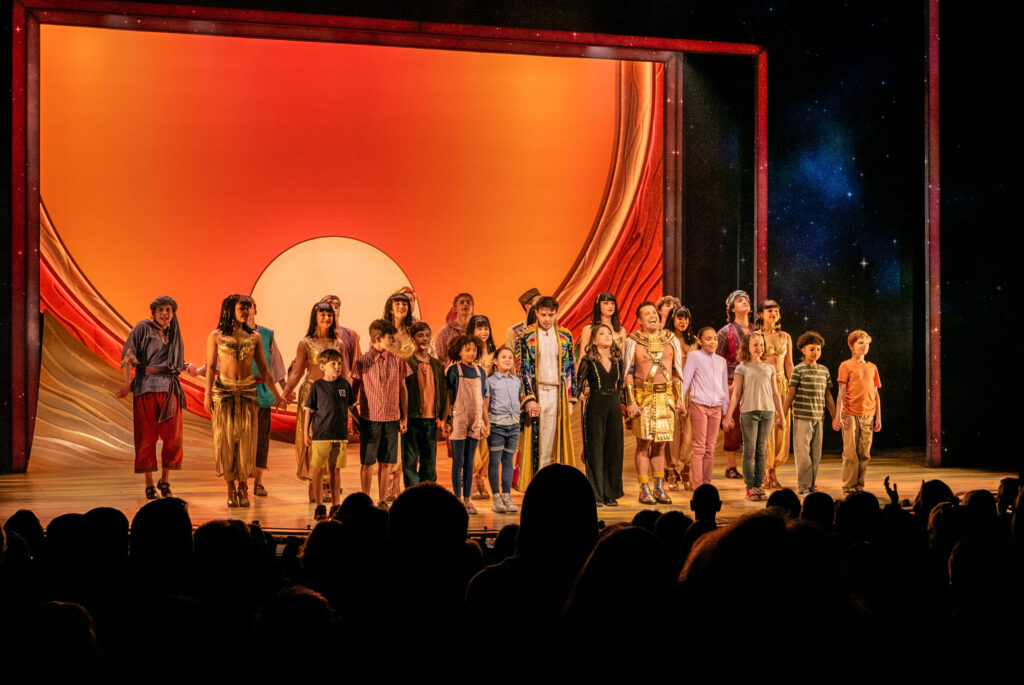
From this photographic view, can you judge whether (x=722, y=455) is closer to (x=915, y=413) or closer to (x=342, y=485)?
(x=915, y=413)

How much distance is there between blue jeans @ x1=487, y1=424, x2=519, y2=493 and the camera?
21.9 feet

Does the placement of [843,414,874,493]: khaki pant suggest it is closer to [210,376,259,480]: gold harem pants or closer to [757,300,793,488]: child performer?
[757,300,793,488]: child performer

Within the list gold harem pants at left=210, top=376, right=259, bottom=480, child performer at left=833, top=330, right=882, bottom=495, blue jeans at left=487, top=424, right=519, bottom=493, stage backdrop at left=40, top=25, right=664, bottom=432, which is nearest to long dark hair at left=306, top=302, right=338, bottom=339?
gold harem pants at left=210, top=376, right=259, bottom=480

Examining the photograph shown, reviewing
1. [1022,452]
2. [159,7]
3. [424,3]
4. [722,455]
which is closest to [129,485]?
[159,7]

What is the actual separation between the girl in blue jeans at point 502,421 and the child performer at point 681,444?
167cm

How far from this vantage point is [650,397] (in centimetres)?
707

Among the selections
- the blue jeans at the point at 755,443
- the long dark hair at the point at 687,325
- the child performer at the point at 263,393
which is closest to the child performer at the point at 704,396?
the blue jeans at the point at 755,443

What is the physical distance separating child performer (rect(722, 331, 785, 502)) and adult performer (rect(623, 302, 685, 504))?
1.69ft

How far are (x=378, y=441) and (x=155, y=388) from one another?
65.0 inches

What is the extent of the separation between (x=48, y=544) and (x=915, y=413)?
31.7 ft

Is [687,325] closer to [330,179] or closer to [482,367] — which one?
[482,367]

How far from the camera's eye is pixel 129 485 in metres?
7.78

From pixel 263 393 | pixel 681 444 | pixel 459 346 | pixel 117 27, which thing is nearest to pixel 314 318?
pixel 263 393

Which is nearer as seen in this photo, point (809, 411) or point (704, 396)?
point (809, 411)
